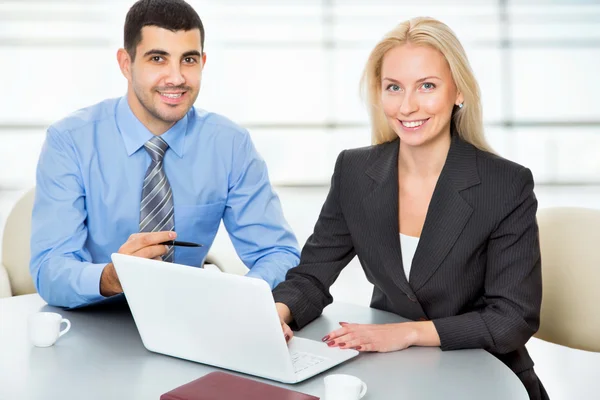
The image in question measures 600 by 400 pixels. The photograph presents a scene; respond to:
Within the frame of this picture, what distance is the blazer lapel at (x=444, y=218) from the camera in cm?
195

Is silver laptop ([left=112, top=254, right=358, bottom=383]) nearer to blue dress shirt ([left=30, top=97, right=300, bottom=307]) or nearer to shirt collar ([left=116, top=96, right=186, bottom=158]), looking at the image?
blue dress shirt ([left=30, top=97, right=300, bottom=307])

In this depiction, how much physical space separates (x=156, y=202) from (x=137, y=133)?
8.8 inches

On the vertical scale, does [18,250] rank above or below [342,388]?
below

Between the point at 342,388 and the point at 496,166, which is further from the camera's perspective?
the point at 496,166

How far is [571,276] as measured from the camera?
220cm

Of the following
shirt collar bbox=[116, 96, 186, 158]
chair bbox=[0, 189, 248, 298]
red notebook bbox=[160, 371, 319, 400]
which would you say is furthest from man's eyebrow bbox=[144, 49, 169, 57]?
red notebook bbox=[160, 371, 319, 400]

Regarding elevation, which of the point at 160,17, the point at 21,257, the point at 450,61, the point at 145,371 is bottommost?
the point at 21,257

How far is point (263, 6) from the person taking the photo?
8.66 meters

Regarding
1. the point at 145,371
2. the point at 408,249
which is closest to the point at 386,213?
the point at 408,249

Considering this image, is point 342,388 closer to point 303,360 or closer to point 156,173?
point 303,360

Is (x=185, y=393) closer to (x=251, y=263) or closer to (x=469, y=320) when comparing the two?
(x=469, y=320)

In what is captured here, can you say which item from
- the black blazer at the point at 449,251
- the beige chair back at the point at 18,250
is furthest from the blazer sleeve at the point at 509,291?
the beige chair back at the point at 18,250

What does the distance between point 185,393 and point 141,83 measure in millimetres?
1251

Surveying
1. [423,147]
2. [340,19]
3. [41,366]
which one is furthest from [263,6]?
[41,366]
